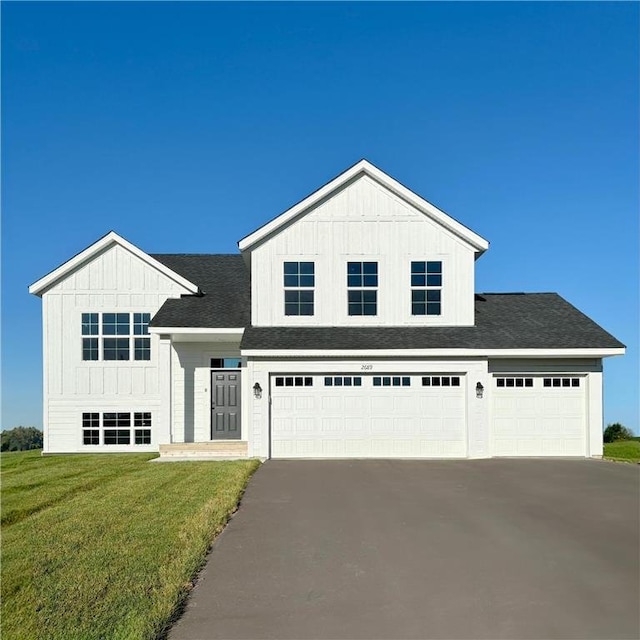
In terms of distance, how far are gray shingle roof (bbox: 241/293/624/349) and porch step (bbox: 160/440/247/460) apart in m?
2.97

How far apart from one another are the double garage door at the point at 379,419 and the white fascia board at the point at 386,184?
12.9ft

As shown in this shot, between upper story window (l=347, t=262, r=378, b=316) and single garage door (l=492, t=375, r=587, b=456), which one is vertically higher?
upper story window (l=347, t=262, r=378, b=316)

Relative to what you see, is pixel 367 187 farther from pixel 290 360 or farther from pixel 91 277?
pixel 91 277

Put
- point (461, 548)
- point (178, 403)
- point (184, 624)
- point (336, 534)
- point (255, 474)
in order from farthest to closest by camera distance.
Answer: point (178, 403), point (255, 474), point (336, 534), point (461, 548), point (184, 624)

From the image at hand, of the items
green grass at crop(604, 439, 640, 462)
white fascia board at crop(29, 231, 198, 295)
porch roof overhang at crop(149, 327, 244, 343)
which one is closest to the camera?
porch roof overhang at crop(149, 327, 244, 343)

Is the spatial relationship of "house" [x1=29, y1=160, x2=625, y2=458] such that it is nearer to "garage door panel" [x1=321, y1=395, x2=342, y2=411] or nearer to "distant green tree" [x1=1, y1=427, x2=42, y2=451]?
"garage door panel" [x1=321, y1=395, x2=342, y2=411]

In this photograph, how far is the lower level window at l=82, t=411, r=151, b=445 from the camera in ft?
64.6

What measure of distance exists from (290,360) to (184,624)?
11.2 metres

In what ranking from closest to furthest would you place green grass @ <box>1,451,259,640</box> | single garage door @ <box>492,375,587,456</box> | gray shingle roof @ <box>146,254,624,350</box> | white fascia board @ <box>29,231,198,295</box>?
green grass @ <box>1,451,259,640</box> → gray shingle roof @ <box>146,254,624,350</box> → single garage door @ <box>492,375,587,456</box> → white fascia board @ <box>29,231,198,295</box>

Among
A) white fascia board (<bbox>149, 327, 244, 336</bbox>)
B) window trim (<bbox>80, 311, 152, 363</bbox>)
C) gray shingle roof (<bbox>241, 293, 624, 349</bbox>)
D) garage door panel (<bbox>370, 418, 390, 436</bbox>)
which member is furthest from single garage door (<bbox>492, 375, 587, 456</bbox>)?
window trim (<bbox>80, 311, 152, 363</bbox>)

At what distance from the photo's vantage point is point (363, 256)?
17.7 m

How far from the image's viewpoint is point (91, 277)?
19.8m

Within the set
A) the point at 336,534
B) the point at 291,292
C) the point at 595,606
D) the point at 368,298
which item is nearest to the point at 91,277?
the point at 291,292

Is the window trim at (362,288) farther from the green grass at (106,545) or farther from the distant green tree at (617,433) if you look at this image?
the distant green tree at (617,433)
